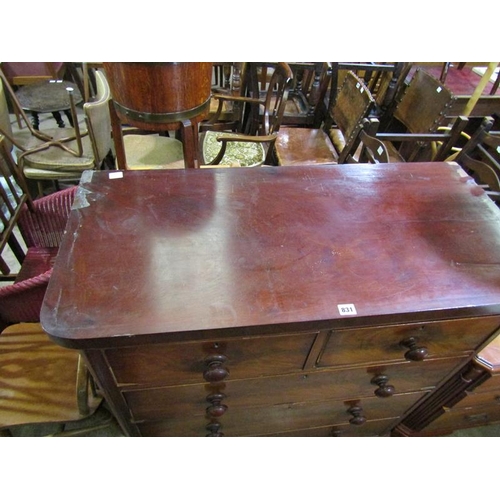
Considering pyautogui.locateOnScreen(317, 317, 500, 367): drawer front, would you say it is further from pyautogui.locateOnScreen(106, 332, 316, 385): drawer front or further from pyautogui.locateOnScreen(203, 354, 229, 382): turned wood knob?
pyautogui.locateOnScreen(203, 354, 229, 382): turned wood knob

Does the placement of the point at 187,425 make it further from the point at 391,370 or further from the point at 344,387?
the point at 391,370

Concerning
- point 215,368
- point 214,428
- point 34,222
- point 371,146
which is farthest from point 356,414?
point 34,222

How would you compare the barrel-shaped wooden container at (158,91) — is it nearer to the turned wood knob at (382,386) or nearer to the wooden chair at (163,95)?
the wooden chair at (163,95)

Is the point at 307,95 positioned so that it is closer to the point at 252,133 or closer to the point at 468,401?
the point at 252,133

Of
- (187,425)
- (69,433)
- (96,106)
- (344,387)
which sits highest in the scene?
(96,106)

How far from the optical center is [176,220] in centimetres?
85

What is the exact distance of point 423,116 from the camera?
6.34ft

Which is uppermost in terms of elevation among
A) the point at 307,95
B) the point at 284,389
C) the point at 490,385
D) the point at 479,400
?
the point at 307,95

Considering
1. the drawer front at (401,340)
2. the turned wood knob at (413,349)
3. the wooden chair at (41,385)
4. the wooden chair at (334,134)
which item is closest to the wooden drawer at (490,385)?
the drawer front at (401,340)

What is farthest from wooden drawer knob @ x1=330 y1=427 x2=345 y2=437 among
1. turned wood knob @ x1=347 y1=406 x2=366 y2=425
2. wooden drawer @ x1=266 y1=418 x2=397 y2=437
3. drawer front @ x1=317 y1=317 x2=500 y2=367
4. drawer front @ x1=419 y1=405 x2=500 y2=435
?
drawer front @ x1=317 y1=317 x2=500 y2=367

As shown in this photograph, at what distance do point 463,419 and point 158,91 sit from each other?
1706mm

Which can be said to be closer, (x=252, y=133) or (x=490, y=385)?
(x=490, y=385)

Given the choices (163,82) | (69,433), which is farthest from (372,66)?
(69,433)

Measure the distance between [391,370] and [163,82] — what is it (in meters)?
1.13
